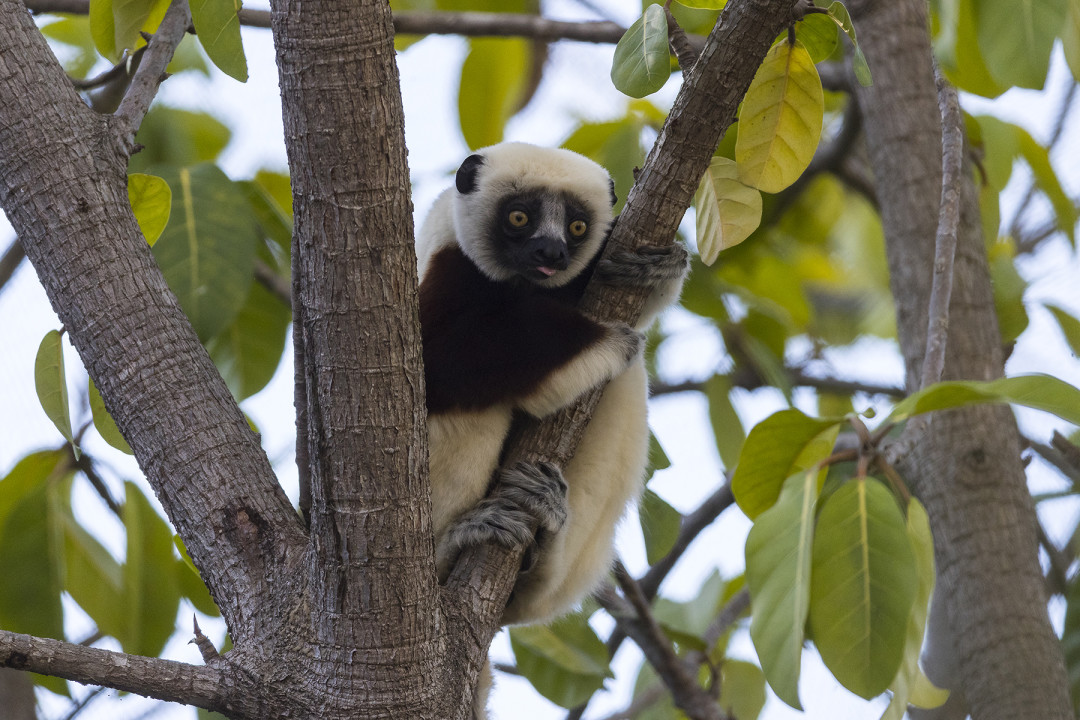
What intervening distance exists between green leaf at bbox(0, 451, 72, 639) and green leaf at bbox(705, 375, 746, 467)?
289 cm

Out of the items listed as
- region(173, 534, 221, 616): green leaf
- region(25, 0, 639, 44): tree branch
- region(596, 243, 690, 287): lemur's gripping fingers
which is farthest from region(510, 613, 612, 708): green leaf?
region(25, 0, 639, 44): tree branch

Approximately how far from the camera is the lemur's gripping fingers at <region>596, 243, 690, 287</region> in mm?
2947

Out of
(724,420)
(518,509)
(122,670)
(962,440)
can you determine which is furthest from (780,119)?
(724,420)

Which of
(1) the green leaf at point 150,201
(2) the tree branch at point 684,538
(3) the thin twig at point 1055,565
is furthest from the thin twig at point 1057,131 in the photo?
(1) the green leaf at point 150,201

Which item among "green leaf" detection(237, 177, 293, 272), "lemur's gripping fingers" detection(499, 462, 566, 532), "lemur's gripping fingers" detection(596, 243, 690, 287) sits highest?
"green leaf" detection(237, 177, 293, 272)

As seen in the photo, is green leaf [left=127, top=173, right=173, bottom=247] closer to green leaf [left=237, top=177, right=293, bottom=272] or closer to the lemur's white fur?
the lemur's white fur

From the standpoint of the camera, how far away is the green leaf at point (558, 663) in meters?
4.23

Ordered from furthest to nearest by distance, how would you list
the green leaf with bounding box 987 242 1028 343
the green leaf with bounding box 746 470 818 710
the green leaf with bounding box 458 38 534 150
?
the green leaf with bounding box 458 38 534 150, the green leaf with bounding box 987 242 1028 343, the green leaf with bounding box 746 470 818 710

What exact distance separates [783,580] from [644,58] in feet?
4.78

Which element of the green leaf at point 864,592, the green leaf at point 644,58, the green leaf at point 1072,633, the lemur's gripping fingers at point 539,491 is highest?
the green leaf at point 644,58

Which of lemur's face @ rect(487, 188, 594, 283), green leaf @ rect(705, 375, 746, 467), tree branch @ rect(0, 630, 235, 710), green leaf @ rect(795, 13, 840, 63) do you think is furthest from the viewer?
green leaf @ rect(705, 375, 746, 467)

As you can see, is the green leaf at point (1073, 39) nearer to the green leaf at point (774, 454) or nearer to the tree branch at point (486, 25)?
the green leaf at point (774, 454)

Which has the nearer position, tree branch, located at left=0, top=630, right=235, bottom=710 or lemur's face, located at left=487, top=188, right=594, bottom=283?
tree branch, located at left=0, top=630, right=235, bottom=710

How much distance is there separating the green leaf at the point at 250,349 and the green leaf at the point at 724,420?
2062 millimetres
